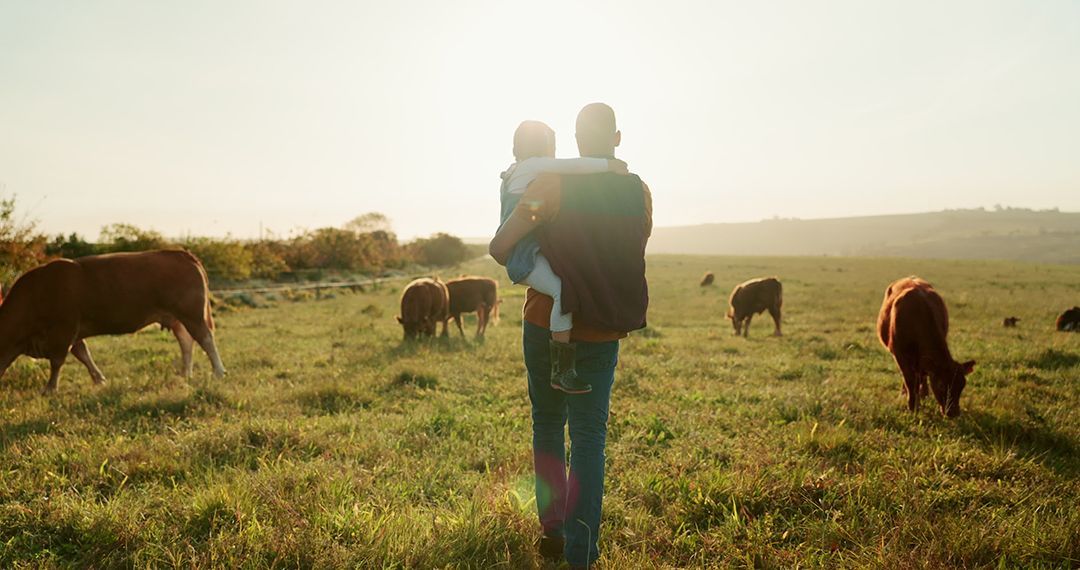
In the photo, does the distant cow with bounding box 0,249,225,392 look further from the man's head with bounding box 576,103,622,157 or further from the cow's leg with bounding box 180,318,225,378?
the man's head with bounding box 576,103,622,157

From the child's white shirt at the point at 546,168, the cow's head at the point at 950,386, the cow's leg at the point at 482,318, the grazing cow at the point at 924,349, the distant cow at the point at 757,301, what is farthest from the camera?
the distant cow at the point at 757,301

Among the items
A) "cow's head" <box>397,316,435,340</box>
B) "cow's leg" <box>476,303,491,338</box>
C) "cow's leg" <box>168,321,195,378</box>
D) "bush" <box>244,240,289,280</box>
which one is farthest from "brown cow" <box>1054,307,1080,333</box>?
"bush" <box>244,240,289,280</box>

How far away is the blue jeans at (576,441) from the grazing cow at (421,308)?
9198 mm

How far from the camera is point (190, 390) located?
21.1ft

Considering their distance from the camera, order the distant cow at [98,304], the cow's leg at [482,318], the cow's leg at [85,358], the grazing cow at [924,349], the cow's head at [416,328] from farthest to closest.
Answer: the cow's leg at [482,318] < the cow's head at [416,328] < the cow's leg at [85,358] < the distant cow at [98,304] < the grazing cow at [924,349]

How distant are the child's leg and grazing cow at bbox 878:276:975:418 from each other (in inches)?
207

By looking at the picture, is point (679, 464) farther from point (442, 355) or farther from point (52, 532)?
point (442, 355)

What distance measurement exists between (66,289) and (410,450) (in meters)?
5.68

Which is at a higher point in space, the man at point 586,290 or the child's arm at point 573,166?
the child's arm at point 573,166

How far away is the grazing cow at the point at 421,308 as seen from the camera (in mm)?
11867

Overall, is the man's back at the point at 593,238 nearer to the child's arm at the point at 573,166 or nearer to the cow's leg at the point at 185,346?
the child's arm at the point at 573,166

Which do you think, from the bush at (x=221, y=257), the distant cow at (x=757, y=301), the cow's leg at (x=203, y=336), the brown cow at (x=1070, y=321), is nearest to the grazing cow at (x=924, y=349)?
the distant cow at (x=757, y=301)

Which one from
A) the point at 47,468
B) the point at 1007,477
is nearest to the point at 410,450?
the point at 47,468

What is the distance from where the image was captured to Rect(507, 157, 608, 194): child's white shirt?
8.73 ft
